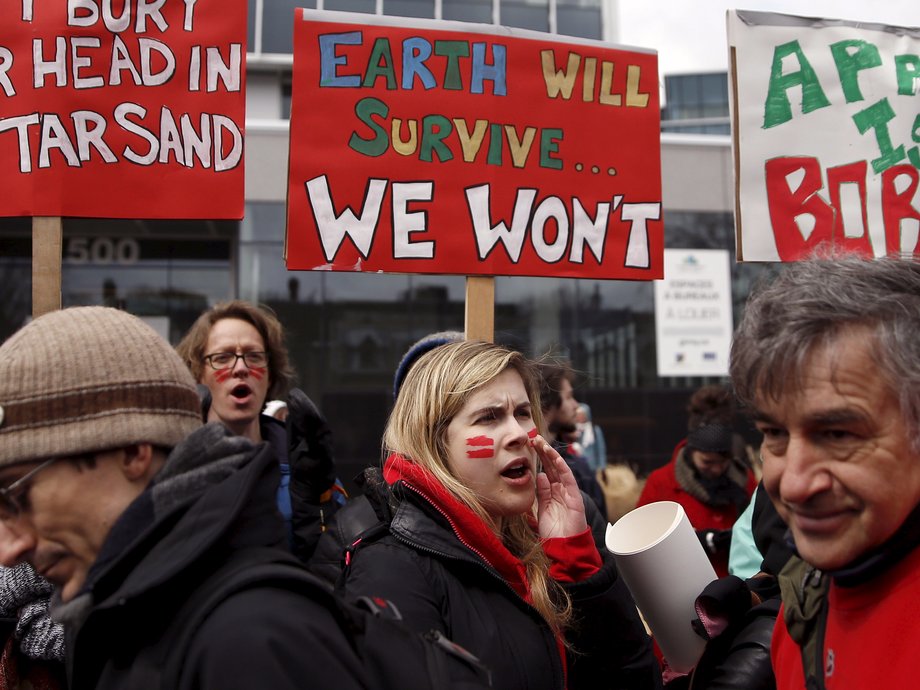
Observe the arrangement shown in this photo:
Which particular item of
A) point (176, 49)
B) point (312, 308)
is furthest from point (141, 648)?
point (312, 308)

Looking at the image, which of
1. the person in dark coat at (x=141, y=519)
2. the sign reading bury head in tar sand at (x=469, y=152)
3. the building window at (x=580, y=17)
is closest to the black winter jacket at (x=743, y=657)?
the person in dark coat at (x=141, y=519)

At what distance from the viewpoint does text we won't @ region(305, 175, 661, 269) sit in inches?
121

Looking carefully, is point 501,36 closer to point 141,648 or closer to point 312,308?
point 141,648

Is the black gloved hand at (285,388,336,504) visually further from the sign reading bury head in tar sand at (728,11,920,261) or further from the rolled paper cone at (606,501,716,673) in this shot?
the sign reading bury head in tar sand at (728,11,920,261)

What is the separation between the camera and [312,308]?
1280 cm

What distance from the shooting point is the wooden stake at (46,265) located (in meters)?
2.73

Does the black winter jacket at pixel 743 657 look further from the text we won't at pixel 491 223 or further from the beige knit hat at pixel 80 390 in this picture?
the text we won't at pixel 491 223

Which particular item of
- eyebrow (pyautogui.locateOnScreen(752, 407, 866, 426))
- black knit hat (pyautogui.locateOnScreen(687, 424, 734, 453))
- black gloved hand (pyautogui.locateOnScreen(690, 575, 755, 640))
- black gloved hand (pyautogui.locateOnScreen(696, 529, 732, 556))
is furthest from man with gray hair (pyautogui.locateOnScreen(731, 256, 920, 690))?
black knit hat (pyautogui.locateOnScreen(687, 424, 734, 453))

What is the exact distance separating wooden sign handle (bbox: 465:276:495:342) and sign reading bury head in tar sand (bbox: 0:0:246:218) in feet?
2.95

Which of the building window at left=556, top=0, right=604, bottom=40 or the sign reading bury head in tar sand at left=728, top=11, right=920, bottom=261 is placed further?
the building window at left=556, top=0, right=604, bottom=40

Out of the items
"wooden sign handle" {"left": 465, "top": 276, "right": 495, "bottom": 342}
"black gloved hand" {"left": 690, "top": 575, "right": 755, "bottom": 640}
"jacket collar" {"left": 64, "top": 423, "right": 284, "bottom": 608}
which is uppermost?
"wooden sign handle" {"left": 465, "top": 276, "right": 495, "bottom": 342}

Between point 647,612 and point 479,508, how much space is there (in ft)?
1.71

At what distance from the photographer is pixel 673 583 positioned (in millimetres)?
2119

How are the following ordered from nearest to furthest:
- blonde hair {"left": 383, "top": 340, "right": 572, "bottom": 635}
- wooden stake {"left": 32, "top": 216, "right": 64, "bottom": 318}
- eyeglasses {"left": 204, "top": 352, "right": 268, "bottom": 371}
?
blonde hair {"left": 383, "top": 340, "right": 572, "bottom": 635}
wooden stake {"left": 32, "top": 216, "right": 64, "bottom": 318}
eyeglasses {"left": 204, "top": 352, "right": 268, "bottom": 371}
